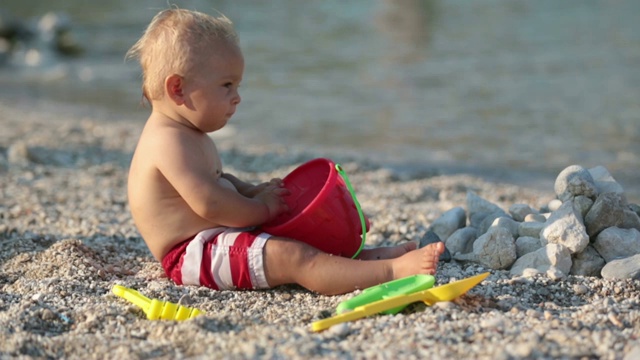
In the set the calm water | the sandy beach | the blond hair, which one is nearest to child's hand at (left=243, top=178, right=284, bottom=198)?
the sandy beach

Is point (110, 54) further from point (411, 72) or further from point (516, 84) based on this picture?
point (516, 84)

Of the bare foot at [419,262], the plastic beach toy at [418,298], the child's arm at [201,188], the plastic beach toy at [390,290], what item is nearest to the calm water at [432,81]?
the child's arm at [201,188]

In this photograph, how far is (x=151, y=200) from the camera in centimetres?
331

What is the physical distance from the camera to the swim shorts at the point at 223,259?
3227mm

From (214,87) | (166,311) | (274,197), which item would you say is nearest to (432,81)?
(274,197)

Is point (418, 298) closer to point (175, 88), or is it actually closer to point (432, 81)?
point (175, 88)

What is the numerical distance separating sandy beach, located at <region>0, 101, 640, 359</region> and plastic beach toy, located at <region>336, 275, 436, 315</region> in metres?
0.06

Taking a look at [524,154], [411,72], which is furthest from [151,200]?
[411,72]

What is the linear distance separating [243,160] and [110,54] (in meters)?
7.55

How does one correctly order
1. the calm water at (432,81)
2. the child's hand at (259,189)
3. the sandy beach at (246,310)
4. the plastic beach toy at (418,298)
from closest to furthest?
the sandy beach at (246,310)
the plastic beach toy at (418,298)
the child's hand at (259,189)
the calm water at (432,81)

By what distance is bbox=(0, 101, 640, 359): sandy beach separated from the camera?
2.43 metres

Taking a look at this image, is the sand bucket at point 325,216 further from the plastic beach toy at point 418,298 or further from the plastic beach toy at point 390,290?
the plastic beach toy at point 418,298

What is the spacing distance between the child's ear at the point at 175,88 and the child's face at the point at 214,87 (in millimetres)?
24

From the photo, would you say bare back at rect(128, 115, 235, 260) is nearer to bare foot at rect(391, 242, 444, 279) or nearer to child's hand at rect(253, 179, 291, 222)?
child's hand at rect(253, 179, 291, 222)
